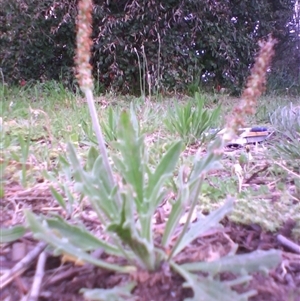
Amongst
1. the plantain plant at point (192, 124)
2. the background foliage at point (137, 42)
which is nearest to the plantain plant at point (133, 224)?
the plantain plant at point (192, 124)

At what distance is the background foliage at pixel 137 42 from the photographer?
5965mm

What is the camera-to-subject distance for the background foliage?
5.96 meters

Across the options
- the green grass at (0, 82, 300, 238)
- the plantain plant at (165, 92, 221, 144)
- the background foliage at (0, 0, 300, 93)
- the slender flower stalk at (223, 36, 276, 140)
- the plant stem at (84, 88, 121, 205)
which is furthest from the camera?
the background foliage at (0, 0, 300, 93)

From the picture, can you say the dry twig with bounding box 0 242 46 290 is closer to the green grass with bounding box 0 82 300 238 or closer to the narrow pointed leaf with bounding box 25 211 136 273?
the narrow pointed leaf with bounding box 25 211 136 273

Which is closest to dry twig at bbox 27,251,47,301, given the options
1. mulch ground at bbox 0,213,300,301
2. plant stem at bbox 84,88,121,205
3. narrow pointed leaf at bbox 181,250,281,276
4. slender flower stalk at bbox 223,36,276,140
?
mulch ground at bbox 0,213,300,301

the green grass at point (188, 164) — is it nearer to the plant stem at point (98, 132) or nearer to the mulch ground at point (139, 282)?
the plant stem at point (98, 132)

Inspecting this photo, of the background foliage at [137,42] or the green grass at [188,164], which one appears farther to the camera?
the background foliage at [137,42]

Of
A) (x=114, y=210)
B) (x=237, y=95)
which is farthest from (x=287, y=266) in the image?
(x=237, y=95)

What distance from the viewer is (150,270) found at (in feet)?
2.70

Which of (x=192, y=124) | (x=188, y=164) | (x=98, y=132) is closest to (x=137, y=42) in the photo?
(x=192, y=124)

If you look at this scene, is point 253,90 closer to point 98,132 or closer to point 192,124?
point 98,132

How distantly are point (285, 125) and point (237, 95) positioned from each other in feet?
14.9

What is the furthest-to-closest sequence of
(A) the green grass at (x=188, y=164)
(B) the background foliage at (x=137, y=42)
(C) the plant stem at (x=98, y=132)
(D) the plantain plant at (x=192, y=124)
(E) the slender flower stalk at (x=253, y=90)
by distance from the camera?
1. (B) the background foliage at (x=137, y=42)
2. (D) the plantain plant at (x=192, y=124)
3. (A) the green grass at (x=188, y=164)
4. (C) the plant stem at (x=98, y=132)
5. (E) the slender flower stalk at (x=253, y=90)

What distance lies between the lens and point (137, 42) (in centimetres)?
610
